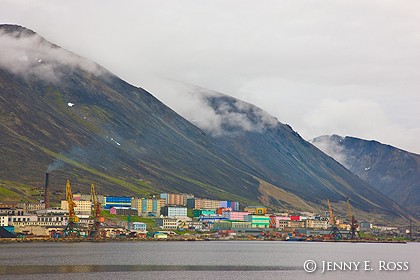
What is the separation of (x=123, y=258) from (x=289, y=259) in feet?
101

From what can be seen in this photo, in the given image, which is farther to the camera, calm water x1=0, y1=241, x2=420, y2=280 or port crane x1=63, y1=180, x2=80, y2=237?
port crane x1=63, y1=180, x2=80, y2=237

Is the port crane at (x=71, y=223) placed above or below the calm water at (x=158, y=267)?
above

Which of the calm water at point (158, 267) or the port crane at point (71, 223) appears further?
the port crane at point (71, 223)

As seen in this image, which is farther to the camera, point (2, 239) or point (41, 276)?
point (2, 239)

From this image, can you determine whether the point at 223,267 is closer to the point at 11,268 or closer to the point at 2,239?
the point at 11,268

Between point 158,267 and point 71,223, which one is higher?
point 71,223

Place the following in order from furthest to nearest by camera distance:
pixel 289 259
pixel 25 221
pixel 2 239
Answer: pixel 25 221, pixel 2 239, pixel 289 259

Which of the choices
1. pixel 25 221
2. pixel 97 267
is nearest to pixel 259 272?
pixel 97 267

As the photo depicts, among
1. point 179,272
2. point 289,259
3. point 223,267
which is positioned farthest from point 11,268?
point 289,259

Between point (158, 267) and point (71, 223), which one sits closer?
point (158, 267)

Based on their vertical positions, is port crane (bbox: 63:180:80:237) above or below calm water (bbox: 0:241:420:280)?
above

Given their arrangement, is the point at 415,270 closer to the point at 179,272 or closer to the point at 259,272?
the point at 259,272

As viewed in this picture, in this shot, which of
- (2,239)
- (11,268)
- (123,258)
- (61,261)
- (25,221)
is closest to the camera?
(11,268)

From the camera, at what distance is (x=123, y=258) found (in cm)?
12656
